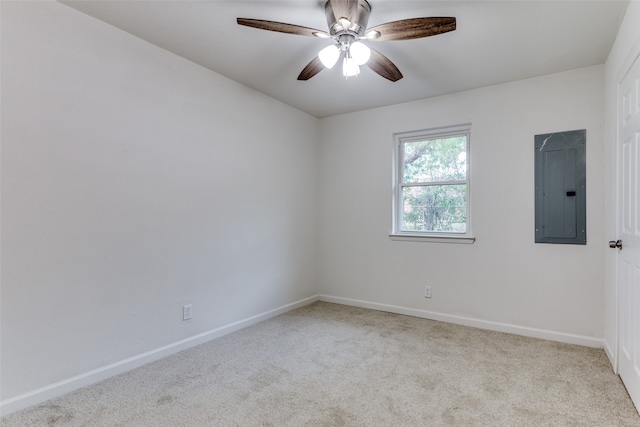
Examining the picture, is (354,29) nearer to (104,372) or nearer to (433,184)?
(433,184)

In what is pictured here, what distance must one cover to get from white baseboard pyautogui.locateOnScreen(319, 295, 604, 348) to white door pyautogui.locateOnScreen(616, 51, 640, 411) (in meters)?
0.61

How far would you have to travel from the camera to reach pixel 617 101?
7.79ft

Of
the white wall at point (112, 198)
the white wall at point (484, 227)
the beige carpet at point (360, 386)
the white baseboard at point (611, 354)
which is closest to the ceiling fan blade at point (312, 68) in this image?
the white wall at point (112, 198)

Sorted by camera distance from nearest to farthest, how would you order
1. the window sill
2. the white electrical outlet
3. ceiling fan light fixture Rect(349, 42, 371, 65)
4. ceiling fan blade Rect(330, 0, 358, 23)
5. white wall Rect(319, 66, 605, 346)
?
ceiling fan blade Rect(330, 0, 358, 23) → ceiling fan light fixture Rect(349, 42, 371, 65) → the white electrical outlet → white wall Rect(319, 66, 605, 346) → the window sill

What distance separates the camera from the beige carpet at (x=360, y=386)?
1862 mm

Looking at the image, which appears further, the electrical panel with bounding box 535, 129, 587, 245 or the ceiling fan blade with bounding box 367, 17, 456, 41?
the electrical panel with bounding box 535, 129, 587, 245

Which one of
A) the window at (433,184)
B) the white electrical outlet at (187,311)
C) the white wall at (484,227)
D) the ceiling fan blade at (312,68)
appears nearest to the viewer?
the ceiling fan blade at (312,68)

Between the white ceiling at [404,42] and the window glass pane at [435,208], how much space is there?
41.1 inches

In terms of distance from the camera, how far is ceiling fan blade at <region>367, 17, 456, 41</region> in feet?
6.03

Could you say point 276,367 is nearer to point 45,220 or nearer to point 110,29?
point 45,220

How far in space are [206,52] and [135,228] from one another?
1.47 meters

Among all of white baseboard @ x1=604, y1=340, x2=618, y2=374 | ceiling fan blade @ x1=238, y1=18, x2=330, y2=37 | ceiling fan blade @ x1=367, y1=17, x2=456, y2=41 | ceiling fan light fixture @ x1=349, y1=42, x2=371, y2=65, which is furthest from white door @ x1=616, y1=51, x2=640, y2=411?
ceiling fan blade @ x1=238, y1=18, x2=330, y2=37

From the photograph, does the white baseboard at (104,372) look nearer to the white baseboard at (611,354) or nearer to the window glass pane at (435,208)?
the window glass pane at (435,208)

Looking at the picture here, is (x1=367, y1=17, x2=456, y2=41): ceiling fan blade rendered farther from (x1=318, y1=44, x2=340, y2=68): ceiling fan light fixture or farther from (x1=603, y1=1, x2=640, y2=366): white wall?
(x1=603, y1=1, x2=640, y2=366): white wall
